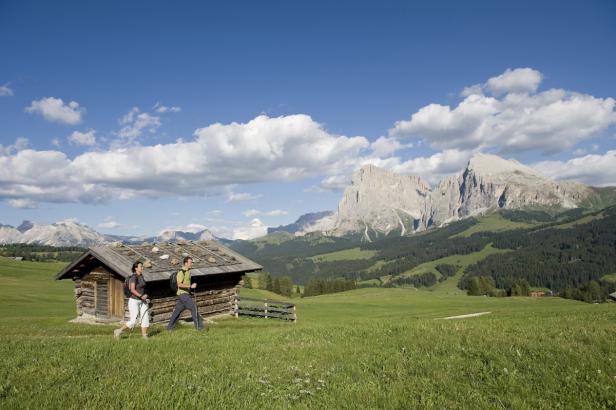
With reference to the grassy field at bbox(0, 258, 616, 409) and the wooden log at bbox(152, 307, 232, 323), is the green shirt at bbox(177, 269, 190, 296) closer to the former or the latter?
the grassy field at bbox(0, 258, 616, 409)

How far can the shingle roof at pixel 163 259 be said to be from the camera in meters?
27.7

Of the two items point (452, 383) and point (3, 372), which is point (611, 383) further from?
point (3, 372)

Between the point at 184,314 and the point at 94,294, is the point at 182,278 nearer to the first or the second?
the point at 184,314

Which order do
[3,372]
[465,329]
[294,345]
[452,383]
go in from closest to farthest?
1. [452,383]
2. [3,372]
3. [294,345]
4. [465,329]

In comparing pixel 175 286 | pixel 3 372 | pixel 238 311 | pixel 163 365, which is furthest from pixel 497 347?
pixel 238 311

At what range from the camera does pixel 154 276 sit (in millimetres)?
26969

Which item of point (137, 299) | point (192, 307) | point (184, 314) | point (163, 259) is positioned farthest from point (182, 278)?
point (184, 314)

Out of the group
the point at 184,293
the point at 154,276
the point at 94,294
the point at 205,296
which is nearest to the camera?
the point at 184,293

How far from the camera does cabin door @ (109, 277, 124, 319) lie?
95.7 ft

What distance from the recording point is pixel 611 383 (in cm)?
700

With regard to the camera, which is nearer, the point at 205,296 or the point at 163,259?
the point at 163,259

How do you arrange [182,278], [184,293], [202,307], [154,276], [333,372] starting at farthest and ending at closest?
[202,307] < [154,276] < [182,278] < [184,293] < [333,372]

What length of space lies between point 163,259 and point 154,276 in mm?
3044

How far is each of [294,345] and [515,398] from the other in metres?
6.31
